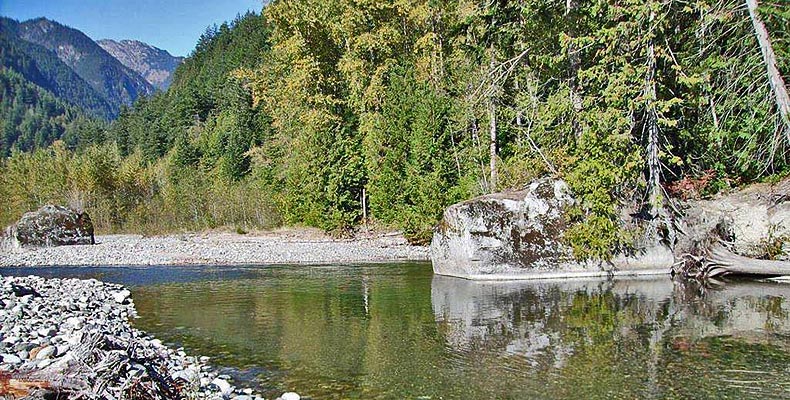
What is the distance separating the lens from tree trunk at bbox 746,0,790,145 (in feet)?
47.3

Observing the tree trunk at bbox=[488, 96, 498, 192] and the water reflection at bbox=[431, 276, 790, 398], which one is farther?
the tree trunk at bbox=[488, 96, 498, 192]

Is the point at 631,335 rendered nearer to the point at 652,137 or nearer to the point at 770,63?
the point at 770,63

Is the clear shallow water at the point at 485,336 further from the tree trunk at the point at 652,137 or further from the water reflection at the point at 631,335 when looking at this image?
the tree trunk at the point at 652,137

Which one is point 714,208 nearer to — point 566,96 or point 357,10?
point 566,96

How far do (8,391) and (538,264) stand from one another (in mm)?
13600

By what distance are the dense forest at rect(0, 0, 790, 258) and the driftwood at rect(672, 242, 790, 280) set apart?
1.51 meters

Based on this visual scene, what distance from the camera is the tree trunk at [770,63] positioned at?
1443 cm

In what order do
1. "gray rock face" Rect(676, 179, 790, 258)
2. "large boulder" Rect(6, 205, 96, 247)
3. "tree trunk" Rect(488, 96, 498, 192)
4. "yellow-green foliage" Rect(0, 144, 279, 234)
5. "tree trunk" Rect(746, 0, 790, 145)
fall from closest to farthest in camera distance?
"tree trunk" Rect(746, 0, 790, 145) → "gray rock face" Rect(676, 179, 790, 258) → "tree trunk" Rect(488, 96, 498, 192) → "large boulder" Rect(6, 205, 96, 247) → "yellow-green foliage" Rect(0, 144, 279, 234)

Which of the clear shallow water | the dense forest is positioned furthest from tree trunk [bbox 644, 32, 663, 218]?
the clear shallow water

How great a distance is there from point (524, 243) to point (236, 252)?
1275 cm

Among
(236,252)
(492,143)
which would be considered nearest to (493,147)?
(492,143)

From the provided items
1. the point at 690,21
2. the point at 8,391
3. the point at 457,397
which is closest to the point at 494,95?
the point at 690,21

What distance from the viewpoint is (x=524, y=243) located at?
17328 millimetres

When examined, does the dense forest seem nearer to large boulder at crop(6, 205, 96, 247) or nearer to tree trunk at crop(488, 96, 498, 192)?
tree trunk at crop(488, 96, 498, 192)
